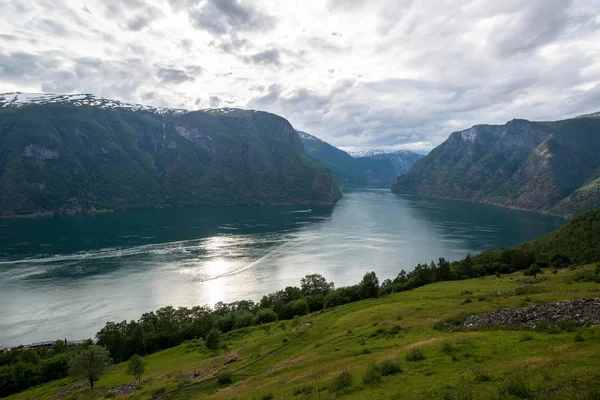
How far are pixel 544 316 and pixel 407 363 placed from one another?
1021 centimetres

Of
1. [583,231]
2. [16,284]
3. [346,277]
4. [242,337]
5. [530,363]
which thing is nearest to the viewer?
[530,363]

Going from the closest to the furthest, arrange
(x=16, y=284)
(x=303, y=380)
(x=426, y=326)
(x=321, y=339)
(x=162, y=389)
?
(x=303, y=380)
(x=426, y=326)
(x=162, y=389)
(x=321, y=339)
(x=16, y=284)

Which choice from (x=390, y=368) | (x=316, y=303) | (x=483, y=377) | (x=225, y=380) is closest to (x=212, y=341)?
(x=225, y=380)

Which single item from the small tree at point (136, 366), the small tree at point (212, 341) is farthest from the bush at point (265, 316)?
the small tree at point (136, 366)

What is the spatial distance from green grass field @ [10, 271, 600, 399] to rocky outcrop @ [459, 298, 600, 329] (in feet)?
5.60

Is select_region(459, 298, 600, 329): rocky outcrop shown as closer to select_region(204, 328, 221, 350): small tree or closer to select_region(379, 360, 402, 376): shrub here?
select_region(379, 360, 402, 376): shrub

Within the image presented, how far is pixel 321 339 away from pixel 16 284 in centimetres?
12117

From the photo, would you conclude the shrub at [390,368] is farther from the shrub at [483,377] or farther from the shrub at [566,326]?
the shrub at [566,326]

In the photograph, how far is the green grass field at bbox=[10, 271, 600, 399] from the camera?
45.3 feet

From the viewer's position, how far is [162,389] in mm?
33281

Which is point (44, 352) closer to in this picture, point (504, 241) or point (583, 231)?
point (583, 231)

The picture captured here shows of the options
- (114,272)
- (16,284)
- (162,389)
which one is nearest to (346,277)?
(114,272)

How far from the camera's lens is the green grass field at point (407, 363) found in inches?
543

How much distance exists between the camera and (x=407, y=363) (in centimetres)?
1916
